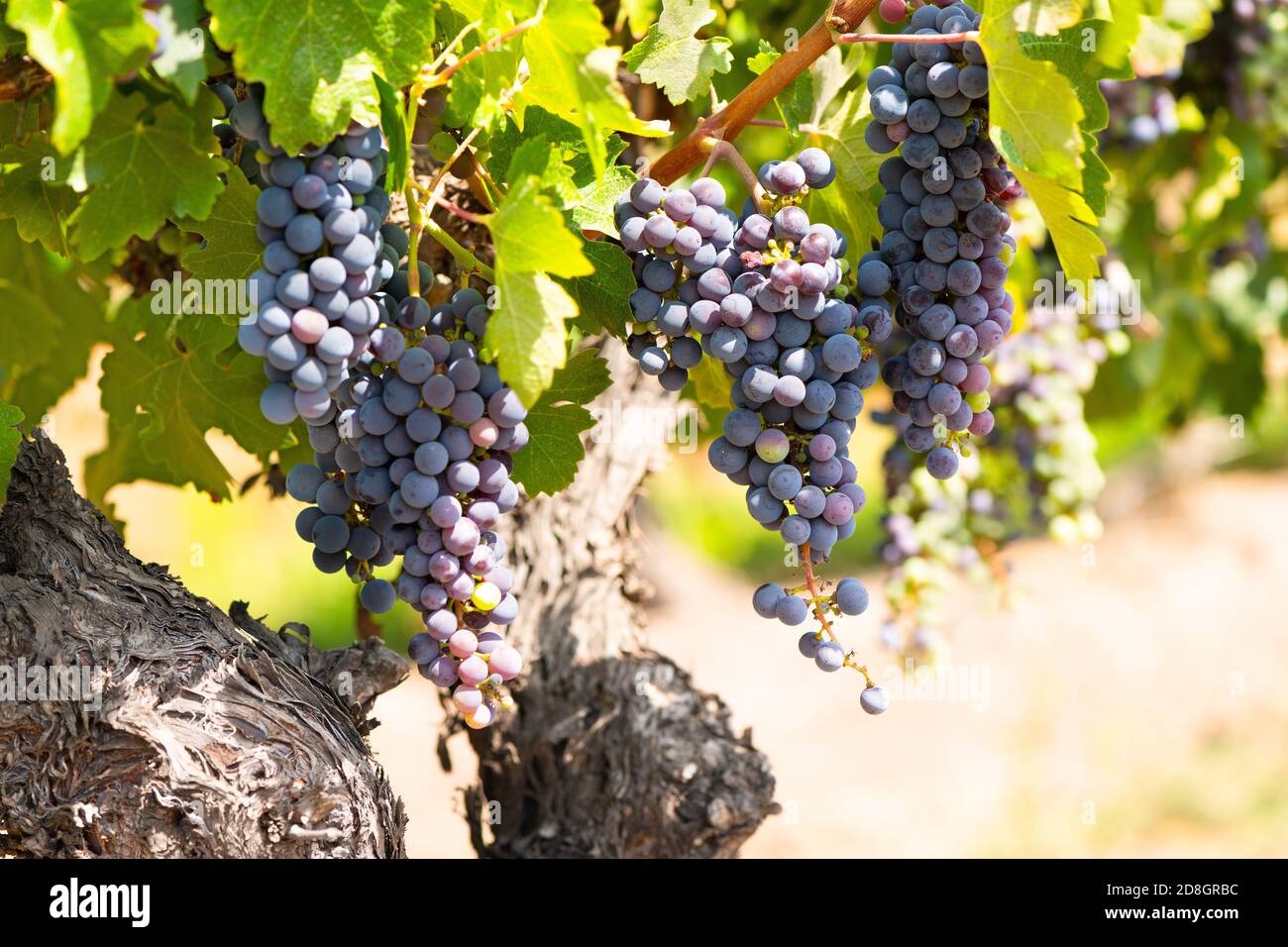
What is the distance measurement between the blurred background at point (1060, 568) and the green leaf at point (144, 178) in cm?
84

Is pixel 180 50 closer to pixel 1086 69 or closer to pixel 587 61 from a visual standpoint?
pixel 587 61

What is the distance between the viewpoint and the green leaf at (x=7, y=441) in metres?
1.28

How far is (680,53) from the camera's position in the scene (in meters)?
1.31

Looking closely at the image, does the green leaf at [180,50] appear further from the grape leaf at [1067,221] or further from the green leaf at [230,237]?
the grape leaf at [1067,221]

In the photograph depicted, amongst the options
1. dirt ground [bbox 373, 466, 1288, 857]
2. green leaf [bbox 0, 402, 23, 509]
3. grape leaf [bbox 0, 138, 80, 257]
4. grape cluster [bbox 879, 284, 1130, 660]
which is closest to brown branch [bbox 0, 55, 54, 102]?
grape leaf [bbox 0, 138, 80, 257]

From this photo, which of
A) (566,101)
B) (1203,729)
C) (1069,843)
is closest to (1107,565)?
(1203,729)

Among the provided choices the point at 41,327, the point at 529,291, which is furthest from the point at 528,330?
the point at 41,327

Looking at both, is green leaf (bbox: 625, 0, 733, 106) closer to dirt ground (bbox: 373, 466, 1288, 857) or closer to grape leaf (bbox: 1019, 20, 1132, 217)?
grape leaf (bbox: 1019, 20, 1132, 217)

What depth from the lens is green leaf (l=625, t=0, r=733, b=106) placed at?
51.4 inches

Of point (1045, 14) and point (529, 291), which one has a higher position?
point (1045, 14)

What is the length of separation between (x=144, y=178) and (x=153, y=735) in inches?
20.4

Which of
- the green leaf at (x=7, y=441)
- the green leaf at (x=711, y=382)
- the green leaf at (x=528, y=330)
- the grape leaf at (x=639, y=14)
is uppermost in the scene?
the grape leaf at (x=639, y=14)

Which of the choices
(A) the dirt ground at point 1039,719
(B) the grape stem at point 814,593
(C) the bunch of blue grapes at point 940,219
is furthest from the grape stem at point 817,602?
(A) the dirt ground at point 1039,719

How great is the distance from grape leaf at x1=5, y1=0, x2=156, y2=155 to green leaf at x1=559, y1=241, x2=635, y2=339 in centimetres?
45
